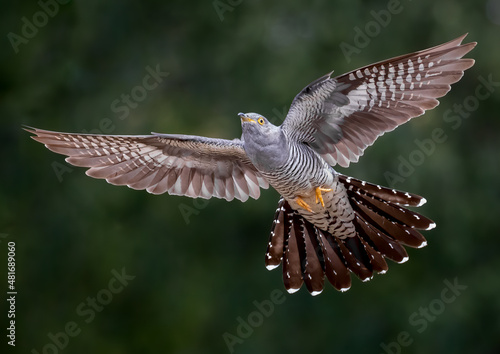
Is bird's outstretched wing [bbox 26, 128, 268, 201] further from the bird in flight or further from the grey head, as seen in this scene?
the grey head

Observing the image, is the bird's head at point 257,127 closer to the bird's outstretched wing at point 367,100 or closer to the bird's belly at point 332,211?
the bird's outstretched wing at point 367,100

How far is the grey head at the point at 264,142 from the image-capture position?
4.33 meters

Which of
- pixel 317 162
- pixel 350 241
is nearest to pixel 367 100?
pixel 317 162

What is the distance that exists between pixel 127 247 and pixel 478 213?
157 inches

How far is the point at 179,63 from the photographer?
9633mm

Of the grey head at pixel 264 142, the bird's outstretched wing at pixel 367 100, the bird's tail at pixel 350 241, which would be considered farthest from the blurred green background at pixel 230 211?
the grey head at pixel 264 142

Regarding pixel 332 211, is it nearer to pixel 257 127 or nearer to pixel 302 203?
pixel 302 203

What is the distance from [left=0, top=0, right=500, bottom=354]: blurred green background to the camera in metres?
8.49

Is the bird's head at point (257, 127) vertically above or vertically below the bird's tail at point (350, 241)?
above

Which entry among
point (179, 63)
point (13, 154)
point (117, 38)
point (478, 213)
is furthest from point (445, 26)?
point (13, 154)

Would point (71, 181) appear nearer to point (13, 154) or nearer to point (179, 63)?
point (13, 154)

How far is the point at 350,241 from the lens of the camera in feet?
16.6

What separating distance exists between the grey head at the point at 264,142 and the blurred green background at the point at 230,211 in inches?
151

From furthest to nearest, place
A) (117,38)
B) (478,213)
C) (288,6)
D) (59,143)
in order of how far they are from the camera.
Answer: (117,38), (288,6), (478,213), (59,143)
